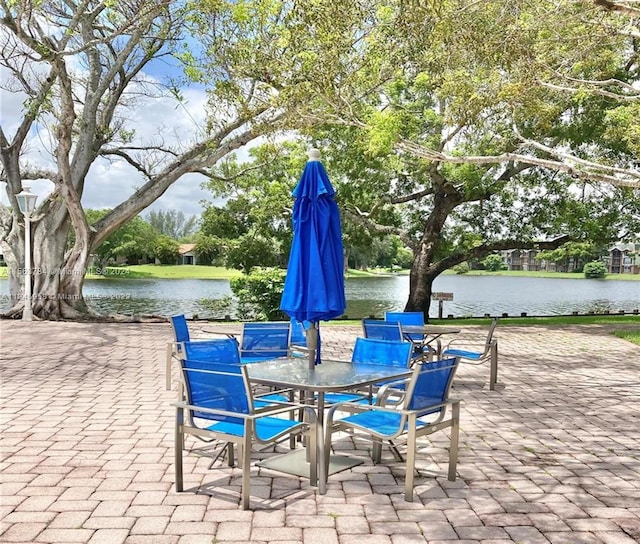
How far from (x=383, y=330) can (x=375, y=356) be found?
1.69m

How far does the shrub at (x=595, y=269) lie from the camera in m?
72.9

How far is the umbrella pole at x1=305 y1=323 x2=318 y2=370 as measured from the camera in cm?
511

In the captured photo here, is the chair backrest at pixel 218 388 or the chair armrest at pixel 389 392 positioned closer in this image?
the chair backrest at pixel 218 388

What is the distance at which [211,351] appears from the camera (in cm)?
497

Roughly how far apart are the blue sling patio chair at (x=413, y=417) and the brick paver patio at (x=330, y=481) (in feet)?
0.85

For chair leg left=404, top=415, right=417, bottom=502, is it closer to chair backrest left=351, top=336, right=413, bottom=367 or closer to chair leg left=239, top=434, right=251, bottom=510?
chair leg left=239, top=434, right=251, bottom=510

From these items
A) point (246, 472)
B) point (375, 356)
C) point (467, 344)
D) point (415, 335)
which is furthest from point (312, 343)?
point (467, 344)

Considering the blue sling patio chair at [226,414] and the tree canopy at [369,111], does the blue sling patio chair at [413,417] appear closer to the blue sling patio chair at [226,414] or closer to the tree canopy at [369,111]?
the blue sling patio chair at [226,414]

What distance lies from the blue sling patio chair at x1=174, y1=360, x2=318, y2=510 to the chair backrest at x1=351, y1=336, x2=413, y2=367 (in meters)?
1.27

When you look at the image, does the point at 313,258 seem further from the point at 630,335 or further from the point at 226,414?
the point at 630,335

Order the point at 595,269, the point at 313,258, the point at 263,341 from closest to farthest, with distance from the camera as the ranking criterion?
1. the point at 313,258
2. the point at 263,341
3. the point at 595,269

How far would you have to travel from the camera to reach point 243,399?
400cm

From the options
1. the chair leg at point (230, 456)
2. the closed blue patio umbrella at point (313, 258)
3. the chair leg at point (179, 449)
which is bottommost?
the chair leg at point (230, 456)

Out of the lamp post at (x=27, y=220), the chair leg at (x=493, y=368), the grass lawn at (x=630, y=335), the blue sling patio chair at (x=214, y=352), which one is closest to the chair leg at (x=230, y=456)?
the blue sling patio chair at (x=214, y=352)
